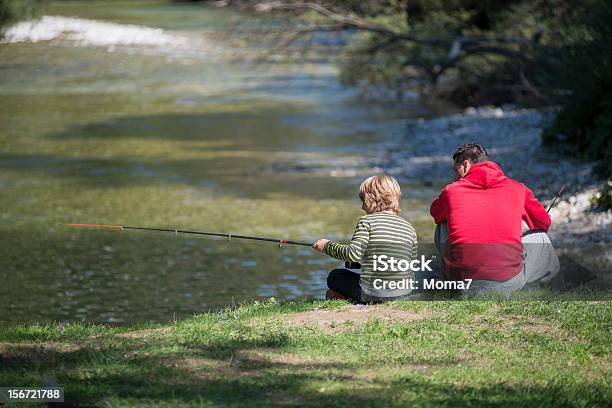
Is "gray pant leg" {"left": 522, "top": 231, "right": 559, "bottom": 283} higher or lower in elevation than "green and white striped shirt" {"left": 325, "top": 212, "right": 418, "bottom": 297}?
lower

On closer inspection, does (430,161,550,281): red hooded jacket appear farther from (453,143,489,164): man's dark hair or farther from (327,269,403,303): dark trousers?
(327,269,403,303): dark trousers

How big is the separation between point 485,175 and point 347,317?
1.17 metres

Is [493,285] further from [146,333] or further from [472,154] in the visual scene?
[146,333]

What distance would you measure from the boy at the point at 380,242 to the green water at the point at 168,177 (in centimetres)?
294

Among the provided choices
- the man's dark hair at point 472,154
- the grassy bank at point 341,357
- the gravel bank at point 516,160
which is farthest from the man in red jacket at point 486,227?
the gravel bank at point 516,160

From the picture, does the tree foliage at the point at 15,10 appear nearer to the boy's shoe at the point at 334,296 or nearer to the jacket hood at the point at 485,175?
the boy's shoe at the point at 334,296

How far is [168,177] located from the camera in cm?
1678

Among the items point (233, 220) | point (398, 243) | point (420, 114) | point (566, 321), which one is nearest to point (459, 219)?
point (398, 243)

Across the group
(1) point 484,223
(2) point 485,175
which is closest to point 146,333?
(1) point 484,223

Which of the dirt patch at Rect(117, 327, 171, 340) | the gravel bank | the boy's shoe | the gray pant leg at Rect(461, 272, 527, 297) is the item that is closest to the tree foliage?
the gravel bank

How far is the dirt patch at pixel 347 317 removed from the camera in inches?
246

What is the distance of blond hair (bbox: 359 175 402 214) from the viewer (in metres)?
6.54

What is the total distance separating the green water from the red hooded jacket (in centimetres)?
321

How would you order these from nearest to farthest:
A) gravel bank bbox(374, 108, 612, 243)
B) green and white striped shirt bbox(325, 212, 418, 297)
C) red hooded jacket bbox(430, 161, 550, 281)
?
1. green and white striped shirt bbox(325, 212, 418, 297)
2. red hooded jacket bbox(430, 161, 550, 281)
3. gravel bank bbox(374, 108, 612, 243)
